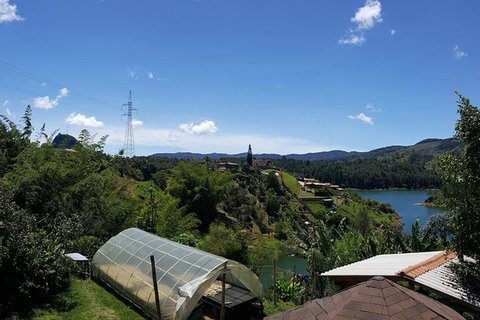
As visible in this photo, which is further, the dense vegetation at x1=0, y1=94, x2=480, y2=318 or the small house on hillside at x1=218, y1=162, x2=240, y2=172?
the small house on hillside at x1=218, y1=162, x2=240, y2=172

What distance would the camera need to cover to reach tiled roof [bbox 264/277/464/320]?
12.5 feet

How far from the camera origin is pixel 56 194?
13242mm

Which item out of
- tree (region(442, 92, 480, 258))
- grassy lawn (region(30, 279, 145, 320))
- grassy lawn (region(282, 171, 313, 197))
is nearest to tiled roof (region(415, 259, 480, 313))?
tree (region(442, 92, 480, 258))

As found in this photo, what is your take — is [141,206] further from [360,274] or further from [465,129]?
[465,129]

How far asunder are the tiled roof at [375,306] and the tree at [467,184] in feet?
7.74

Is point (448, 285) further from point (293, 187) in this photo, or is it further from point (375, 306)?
point (293, 187)

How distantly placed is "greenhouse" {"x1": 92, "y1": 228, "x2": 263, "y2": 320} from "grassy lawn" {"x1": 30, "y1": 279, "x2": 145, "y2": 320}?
1.07 ft

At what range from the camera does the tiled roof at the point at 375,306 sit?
382 centimetres

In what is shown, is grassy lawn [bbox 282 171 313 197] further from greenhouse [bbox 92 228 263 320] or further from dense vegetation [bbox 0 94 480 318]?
greenhouse [bbox 92 228 263 320]

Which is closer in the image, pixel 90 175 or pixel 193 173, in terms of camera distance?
pixel 90 175

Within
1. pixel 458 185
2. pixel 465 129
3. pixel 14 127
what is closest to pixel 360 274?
pixel 458 185

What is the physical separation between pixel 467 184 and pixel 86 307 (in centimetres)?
957

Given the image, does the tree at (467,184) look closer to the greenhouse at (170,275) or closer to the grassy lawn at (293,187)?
the greenhouse at (170,275)

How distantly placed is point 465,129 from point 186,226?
1805 centimetres
